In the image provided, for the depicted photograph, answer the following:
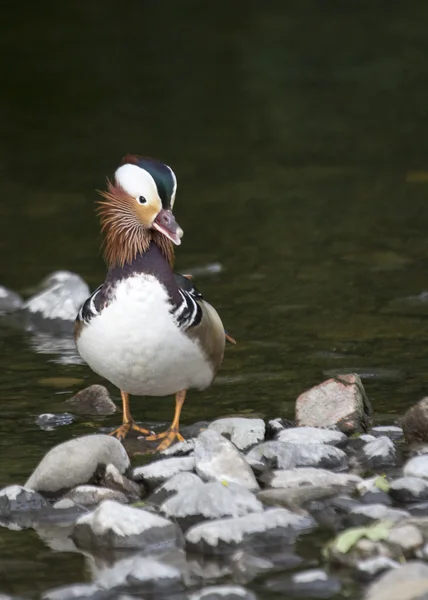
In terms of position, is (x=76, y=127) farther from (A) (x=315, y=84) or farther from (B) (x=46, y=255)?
(B) (x=46, y=255)

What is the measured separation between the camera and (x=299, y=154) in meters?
13.2

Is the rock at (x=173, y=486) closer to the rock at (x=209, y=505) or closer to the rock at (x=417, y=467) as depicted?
the rock at (x=209, y=505)

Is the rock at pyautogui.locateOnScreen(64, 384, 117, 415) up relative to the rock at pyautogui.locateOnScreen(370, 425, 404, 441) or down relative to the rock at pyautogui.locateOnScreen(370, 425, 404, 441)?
down

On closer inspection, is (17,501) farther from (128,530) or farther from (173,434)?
(173,434)

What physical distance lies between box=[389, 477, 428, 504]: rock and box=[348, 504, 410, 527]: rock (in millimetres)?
201

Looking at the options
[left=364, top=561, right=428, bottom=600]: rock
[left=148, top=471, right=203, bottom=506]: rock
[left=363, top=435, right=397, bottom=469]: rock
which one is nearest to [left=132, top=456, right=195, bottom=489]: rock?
[left=148, top=471, right=203, bottom=506]: rock

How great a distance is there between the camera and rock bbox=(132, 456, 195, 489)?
222 inches

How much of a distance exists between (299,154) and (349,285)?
4.24 meters

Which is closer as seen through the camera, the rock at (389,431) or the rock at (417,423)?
the rock at (417,423)

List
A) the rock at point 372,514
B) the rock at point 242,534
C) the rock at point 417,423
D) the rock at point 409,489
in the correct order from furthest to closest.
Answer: the rock at point 417,423 → the rock at point 409,489 → the rock at point 372,514 → the rock at point 242,534

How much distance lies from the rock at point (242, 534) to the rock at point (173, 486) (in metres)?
0.36

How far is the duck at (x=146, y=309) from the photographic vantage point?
19.5ft

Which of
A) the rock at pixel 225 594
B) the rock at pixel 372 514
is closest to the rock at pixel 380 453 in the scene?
the rock at pixel 372 514

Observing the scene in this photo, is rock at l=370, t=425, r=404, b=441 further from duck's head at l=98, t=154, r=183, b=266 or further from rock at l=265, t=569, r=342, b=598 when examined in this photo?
rock at l=265, t=569, r=342, b=598
